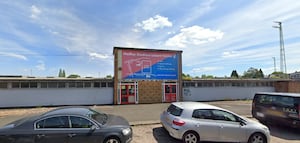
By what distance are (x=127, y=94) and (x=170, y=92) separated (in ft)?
15.7

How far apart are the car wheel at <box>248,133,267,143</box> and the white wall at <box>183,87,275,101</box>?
15326 millimetres

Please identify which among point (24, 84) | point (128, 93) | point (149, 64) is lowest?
point (128, 93)

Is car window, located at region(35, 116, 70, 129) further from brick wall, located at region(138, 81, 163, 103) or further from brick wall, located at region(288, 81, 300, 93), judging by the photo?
brick wall, located at region(288, 81, 300, 93)

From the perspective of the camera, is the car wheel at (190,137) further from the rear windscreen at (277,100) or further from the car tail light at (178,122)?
the rear windscreen at (277,100)

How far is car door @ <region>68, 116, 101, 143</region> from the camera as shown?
508 centimetres

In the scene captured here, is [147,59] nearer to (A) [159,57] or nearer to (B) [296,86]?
(A) [159,57]

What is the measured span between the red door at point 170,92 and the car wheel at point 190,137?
47.9 feet

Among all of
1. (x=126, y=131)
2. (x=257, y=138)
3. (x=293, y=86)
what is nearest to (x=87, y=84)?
(x=126, y=131)

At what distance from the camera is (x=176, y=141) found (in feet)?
21.0

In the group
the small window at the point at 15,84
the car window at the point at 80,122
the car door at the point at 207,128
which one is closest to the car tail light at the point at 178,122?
the car door at the point at 207,128

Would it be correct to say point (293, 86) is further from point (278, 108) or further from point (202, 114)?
point (202, 114)

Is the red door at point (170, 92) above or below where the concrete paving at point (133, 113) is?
above

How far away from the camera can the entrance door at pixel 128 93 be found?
19303 mm

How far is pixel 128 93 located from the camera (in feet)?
63.8
